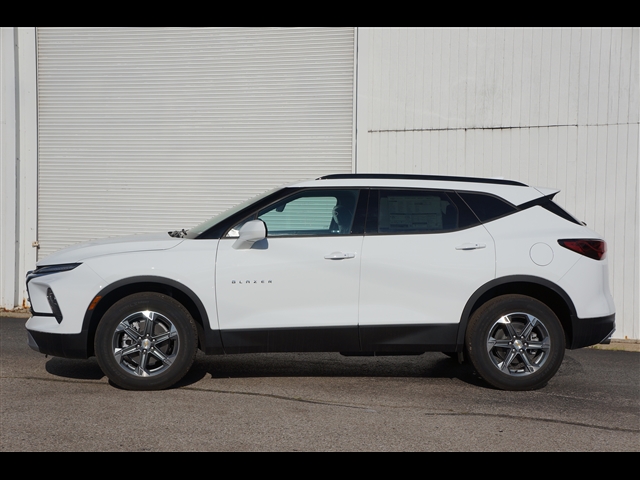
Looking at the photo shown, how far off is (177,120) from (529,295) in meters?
6.58

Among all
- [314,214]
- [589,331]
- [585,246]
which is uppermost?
[314,214]

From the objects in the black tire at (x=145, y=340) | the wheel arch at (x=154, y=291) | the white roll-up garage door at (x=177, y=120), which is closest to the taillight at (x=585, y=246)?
the wheel arch at (x=154, y=291)

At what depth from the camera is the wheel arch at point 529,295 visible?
6.44 metres

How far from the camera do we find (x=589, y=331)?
21.4ft

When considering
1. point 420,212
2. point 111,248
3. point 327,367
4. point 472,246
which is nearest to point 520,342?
point 472,246

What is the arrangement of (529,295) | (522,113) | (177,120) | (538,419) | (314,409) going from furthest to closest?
(177,120)
(522,113)
(529,295)
(314,409)
(538,419)

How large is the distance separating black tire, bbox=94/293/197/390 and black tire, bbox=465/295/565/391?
2.41 m

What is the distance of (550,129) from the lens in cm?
1024

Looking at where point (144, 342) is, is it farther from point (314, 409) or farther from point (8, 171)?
point (8, 171)

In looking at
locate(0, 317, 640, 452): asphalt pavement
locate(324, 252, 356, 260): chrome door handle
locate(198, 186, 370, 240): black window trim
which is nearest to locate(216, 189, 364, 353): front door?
locate(324, 252, 356, 260): chrome door handle

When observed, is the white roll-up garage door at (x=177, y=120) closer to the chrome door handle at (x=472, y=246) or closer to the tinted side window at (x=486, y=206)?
the tinted side window at (x=486, y=206)
